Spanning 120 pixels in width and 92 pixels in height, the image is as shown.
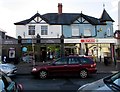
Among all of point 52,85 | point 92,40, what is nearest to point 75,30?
point 92,40

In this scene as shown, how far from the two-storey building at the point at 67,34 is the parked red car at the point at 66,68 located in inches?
748

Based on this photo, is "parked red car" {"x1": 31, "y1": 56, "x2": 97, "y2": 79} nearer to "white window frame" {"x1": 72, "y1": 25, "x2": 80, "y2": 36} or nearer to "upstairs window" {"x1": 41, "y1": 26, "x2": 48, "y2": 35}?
"upstairs window" {"x1": 41, "y1": 26, "x2": 48, "y2": 35}

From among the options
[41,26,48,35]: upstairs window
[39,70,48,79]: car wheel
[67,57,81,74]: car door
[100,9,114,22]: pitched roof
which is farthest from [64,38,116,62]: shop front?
[39,70,48,79]: car wheel

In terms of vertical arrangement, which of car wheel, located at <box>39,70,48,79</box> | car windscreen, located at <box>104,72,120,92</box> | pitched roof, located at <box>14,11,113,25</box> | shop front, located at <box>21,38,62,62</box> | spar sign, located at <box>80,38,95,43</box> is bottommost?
car wheel, located at <box>39,70,48,79</box>

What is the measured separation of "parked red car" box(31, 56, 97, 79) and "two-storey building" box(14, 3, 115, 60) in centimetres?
1900

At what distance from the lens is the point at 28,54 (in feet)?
126

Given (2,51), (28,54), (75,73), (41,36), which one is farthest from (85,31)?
(75,73)

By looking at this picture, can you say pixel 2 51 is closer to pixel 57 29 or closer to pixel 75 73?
pixel 57 29

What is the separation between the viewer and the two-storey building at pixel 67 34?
3869 cm

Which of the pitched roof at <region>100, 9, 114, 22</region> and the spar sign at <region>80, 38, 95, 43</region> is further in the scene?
the pitched roof at <region>100, 9, 114, 22</region>

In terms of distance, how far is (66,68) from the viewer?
62.8ft

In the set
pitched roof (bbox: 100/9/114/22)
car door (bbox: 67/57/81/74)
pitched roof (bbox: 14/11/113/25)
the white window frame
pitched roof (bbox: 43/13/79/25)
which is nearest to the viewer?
car door (bbox: 67/57/81/74)

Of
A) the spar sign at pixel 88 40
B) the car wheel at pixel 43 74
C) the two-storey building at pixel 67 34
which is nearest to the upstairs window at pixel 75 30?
the two-storey building at pixel 67 34

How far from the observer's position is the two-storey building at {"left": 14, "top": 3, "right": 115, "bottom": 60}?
127 ft
